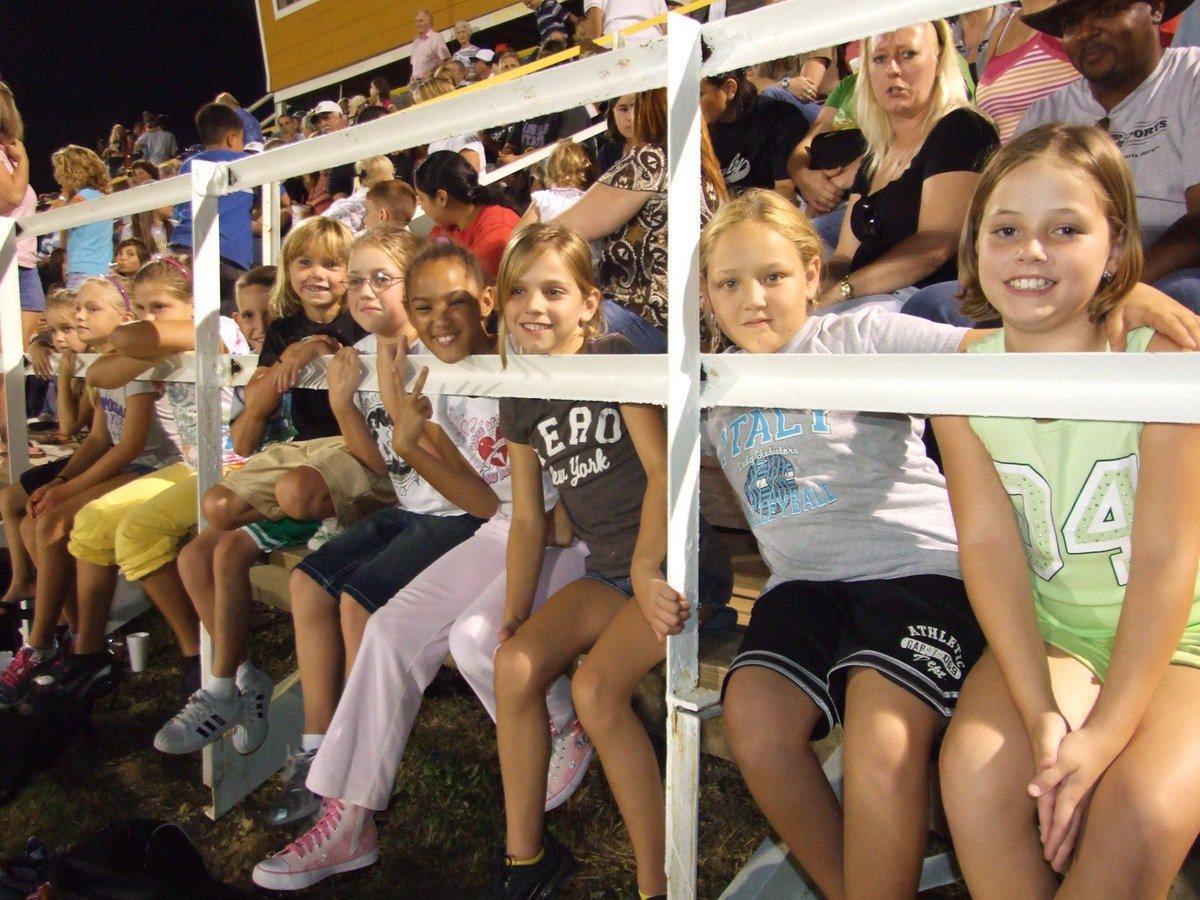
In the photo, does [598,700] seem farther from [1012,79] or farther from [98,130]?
[98,130]

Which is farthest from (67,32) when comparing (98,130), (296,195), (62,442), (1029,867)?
(1029,867)

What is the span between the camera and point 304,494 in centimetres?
234

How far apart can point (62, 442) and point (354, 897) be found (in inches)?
139

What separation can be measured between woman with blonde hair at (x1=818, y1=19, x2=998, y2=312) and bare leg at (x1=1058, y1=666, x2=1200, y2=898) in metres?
1.00

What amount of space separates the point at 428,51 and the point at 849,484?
9.18 meters

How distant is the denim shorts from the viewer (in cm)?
213

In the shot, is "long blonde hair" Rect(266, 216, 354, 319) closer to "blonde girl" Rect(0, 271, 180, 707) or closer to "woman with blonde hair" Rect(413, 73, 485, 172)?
"blonde girl" Rect(0, 271, 180, 707)

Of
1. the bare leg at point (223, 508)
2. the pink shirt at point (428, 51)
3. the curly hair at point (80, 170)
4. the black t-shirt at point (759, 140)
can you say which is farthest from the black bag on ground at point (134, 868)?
the pink shirt at point (428, 51)

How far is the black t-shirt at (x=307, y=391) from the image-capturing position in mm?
2771

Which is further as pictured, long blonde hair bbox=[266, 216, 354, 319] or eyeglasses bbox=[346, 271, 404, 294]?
long blonde hair bbox=[266, 216, 354, 319]

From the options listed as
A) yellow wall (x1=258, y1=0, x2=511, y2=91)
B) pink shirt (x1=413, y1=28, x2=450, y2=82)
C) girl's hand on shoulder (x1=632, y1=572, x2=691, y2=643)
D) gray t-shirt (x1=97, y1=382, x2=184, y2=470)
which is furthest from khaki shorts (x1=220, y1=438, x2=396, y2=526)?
yellow wall (x1=258, y1=0, x2=511, y2=91)

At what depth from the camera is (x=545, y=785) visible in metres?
1.77

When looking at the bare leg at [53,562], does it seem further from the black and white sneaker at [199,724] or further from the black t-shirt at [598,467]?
the black t-shirt at [598,467]

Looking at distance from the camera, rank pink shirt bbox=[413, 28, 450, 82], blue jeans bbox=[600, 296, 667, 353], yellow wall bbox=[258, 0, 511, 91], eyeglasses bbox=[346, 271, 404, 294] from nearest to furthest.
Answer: blue jeans bbox=[600, 296, 667, 353] < eyeglasses bbox=[346, 271, 404, 294] < pink shirt bbox=[413, 28, 450, 82] < yellow wall bbox=[258, 0, 511, 91]
